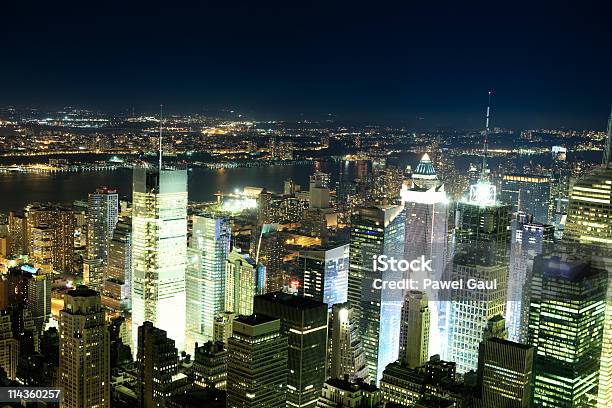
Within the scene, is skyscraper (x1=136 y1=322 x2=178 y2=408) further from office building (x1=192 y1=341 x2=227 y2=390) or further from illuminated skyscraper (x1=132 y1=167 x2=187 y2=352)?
illuminated skyscraper (x1=132 y1=167 x2=187 y2=352)

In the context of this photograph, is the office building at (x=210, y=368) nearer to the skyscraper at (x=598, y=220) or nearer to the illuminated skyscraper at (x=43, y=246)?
the skyscraper at (x=598, y=220)

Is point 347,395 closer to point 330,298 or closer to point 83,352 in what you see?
point 83,352

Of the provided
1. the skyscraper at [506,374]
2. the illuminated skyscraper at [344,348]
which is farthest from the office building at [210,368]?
the skyscraper at [506,374]

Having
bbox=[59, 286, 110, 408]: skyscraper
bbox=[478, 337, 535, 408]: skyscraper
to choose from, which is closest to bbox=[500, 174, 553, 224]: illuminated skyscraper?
bbox=[478, 337, 535, 408]: skyscraper

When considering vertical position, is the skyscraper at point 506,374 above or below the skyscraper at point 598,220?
below

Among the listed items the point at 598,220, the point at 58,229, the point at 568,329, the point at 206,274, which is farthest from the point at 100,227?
the point at 568,329

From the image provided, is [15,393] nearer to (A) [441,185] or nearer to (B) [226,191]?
(A) [441,185]

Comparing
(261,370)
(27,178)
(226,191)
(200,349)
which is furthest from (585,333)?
(27,178)
